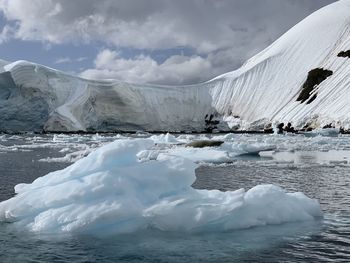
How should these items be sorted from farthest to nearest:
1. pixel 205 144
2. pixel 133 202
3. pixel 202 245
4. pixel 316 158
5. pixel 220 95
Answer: pixel 220 95 → pixel 205 144 → pixel 316 158 → pixel 133 202 → pixel 202 245

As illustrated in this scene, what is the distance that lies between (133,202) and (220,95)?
379ft

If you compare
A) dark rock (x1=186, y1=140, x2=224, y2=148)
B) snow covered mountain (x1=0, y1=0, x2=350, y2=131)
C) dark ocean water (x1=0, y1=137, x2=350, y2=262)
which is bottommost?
dark ocean water (x1=0, y1=137, x2=350, y2=262)

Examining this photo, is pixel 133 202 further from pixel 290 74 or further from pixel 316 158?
pixel 290 74

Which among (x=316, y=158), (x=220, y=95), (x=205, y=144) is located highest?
(x=220, y=95)

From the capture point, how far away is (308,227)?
388 inches

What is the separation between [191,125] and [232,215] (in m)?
111

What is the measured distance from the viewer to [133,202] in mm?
9734

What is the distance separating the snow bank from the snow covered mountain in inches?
2483

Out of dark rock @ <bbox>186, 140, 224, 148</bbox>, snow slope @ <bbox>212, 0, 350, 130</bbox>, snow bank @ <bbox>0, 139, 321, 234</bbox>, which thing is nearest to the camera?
snow bank @ <bbox>0, 139, 321, 234</bbox>

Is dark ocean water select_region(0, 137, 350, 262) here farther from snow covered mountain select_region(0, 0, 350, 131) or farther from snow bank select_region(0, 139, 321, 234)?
snow covered mountain select_region(0, 0, 350, 131)

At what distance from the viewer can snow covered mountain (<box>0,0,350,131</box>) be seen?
89438 mm

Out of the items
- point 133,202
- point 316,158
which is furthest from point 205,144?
point 133,202

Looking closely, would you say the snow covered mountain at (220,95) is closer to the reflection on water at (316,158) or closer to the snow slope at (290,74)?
the snow slope at (290,74)

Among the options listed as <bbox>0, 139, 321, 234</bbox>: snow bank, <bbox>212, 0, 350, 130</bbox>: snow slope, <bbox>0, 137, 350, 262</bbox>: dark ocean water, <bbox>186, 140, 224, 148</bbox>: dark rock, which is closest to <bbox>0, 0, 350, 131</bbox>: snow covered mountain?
<bbox>212, 0, 350, 130</bbox>: snow slope
